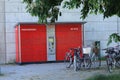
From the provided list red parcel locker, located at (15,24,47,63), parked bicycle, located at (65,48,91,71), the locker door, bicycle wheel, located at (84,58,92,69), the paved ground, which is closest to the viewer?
the paved ground

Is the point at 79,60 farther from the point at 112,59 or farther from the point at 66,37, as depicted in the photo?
the point at 66,37

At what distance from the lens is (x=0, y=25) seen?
1033 inches

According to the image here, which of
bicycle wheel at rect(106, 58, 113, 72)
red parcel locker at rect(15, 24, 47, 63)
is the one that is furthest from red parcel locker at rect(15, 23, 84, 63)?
bicycle wheel at rect(106, 58, 113, 72)

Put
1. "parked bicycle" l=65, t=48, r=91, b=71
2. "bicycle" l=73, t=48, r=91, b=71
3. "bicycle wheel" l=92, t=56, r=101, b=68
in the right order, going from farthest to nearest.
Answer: "bicycle wheel" l=92, t=56, r=101, b=68, "bicycle" l=73, t=48, r=91, b=71, "parked bicycle" l=65, t=48, r=91, b=71

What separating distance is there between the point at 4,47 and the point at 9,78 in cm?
970

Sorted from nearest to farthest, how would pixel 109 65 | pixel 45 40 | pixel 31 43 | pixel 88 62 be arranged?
pixel 109 65 < pixel 88 62 < pixel 31 43 < pixel 45 40

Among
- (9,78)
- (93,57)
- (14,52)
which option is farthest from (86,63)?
(14,52)

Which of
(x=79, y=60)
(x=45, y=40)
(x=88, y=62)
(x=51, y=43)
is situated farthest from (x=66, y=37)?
(x=79, y=60)

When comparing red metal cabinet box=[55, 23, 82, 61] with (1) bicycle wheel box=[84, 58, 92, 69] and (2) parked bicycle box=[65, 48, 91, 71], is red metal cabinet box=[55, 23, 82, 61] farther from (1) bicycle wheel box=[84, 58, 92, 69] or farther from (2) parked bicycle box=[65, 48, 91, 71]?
(1) bicycle wheel box=[84, 58, 92, 69]

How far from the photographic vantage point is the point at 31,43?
2536 cm

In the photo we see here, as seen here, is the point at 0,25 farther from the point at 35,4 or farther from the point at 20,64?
the point at 35,4

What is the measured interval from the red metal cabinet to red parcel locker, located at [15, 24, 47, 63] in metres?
0.95

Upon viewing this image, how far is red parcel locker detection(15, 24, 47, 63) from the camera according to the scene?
25141mm

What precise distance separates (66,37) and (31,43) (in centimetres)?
240
